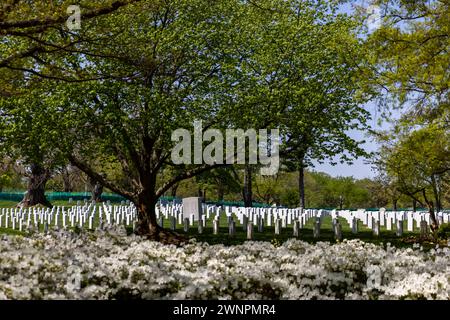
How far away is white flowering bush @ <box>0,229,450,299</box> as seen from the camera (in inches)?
209

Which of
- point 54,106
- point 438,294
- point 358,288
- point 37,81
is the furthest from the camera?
point 54,106

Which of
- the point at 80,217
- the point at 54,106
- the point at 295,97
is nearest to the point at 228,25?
the point at 295,97

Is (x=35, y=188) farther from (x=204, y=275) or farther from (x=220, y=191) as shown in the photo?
(x=204, y=275)

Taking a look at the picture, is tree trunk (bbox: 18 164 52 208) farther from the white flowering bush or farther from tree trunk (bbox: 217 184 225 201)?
the white flowering bush

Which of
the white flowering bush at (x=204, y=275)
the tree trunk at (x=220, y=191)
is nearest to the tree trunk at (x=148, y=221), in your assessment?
the white flowering bush at (x=204, y=275)

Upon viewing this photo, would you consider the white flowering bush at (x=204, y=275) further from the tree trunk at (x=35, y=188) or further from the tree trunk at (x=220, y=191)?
the tree trunk at (x=220, y=191)

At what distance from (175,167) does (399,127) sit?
29.5ft

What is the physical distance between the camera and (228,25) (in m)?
20.2

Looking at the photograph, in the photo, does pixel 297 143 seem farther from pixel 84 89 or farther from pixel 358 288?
pixel 358 288

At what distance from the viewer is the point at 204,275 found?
5.63 meters

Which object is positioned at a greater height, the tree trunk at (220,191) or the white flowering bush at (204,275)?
the tree trunk at (220,191)

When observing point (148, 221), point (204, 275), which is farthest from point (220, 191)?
point (204, 275)

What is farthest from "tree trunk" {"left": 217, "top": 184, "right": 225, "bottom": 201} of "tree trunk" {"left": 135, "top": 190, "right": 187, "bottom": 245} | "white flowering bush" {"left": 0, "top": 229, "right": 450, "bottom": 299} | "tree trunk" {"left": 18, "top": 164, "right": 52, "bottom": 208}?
"white flowering bush" {"left": 0, "top": 229, "right": 450, "bottom": 299}

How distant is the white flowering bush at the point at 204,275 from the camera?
17.4 ft
